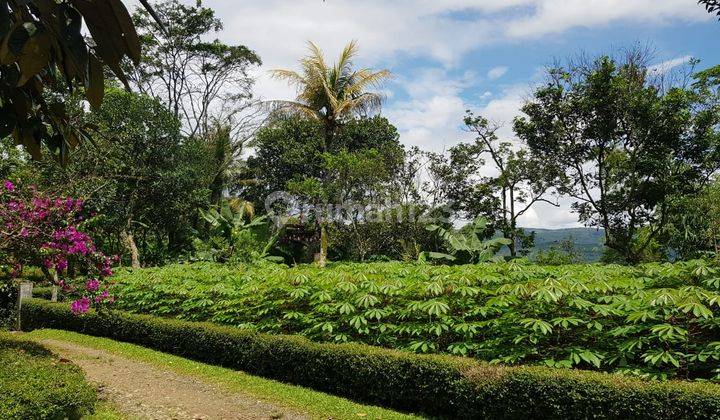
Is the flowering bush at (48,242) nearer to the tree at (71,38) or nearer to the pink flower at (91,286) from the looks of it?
the pink flower at (91,286)

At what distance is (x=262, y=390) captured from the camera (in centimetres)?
663

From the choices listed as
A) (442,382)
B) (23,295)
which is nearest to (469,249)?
(442,382)

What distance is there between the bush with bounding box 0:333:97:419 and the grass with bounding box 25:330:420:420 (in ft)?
0.98

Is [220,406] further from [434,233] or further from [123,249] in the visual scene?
[123,249]

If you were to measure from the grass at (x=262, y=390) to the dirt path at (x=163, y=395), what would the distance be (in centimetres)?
18

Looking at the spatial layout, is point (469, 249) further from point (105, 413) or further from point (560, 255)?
point (105, 413)

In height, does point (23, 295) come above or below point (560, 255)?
below

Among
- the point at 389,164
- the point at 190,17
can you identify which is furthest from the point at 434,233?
the point at 190,17

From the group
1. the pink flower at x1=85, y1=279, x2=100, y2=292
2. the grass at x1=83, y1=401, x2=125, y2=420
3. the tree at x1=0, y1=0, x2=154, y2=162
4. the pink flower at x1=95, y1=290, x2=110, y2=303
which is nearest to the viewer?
the tree at x1=0, y1=0, x2=154, y2=162

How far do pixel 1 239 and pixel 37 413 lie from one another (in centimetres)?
281

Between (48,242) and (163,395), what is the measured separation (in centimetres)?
239

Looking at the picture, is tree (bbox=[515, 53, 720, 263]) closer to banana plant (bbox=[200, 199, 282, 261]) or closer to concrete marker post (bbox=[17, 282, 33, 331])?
banana plant (bbox=[200, 199, 282, 261])

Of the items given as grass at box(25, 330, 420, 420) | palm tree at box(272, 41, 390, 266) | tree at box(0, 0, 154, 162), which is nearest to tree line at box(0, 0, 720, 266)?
palm tree at box(272, 41, 390, 266)

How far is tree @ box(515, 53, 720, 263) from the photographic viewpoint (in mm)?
15453
